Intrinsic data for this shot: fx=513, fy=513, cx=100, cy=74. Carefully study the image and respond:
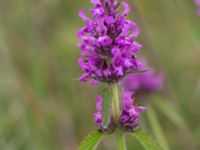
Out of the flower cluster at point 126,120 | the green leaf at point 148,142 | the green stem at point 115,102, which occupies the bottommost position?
the green leaf at point 148,142

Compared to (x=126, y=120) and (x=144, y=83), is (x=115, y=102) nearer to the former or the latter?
(x=126, y=120)

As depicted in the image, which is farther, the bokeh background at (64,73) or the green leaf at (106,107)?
the bokeh background at (64,73)

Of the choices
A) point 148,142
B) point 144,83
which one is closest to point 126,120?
point 148,142

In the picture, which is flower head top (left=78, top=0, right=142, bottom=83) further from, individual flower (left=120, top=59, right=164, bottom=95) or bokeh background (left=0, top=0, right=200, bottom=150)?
individual flower (left=120, top=59, right=164, bottom=95)

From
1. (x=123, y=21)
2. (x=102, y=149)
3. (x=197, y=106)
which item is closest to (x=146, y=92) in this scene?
(x=102, y=149)

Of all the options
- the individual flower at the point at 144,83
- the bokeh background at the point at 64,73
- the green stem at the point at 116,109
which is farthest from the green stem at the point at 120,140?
the individual flower at the point at 144,83

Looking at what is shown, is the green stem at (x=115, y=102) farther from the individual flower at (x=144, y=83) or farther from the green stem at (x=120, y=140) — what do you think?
the individual flower at (x=144, y=83)

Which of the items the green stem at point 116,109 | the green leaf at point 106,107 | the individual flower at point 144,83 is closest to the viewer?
the green leaf at point 106,107
